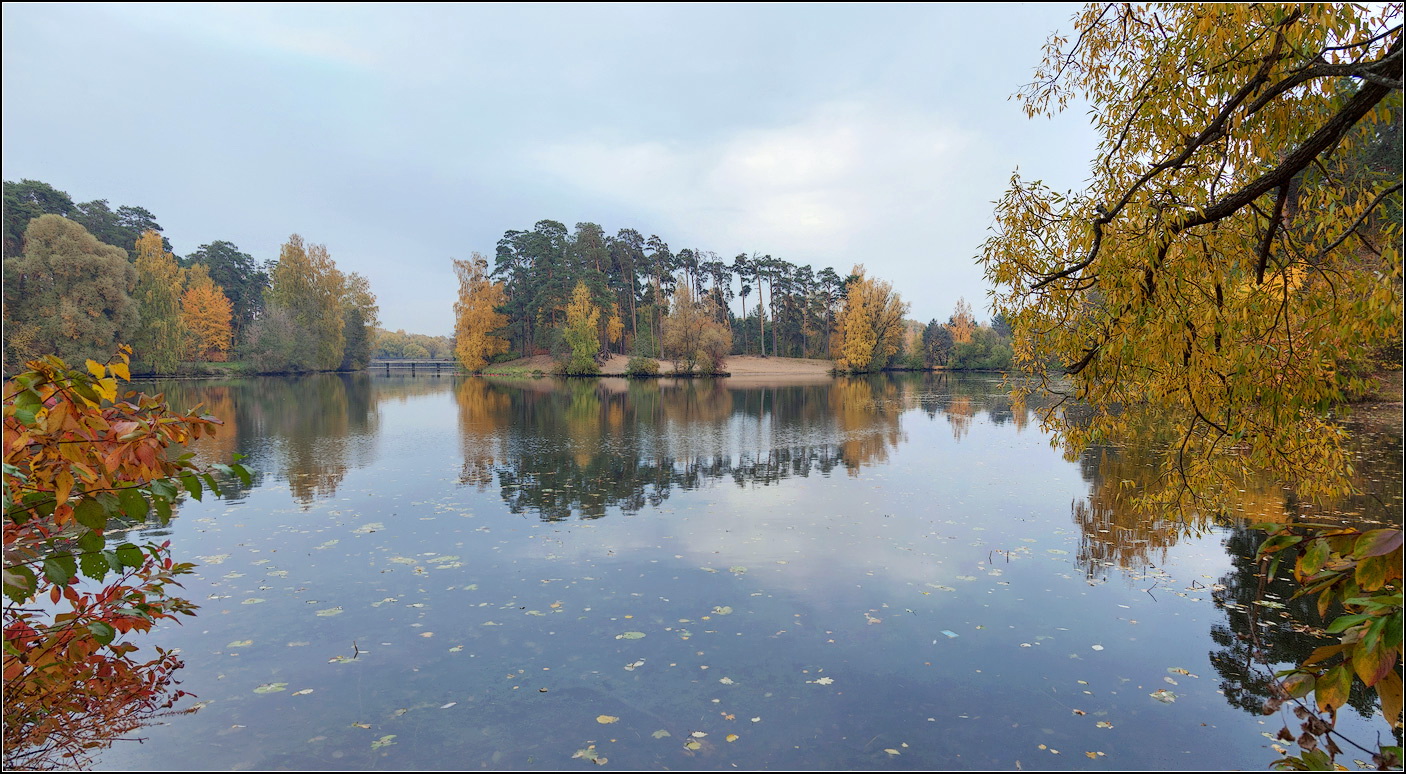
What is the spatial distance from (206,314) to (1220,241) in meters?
76.5

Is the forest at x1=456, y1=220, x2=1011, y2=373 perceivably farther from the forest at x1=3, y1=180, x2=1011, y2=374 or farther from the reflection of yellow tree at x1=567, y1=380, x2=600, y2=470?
the reflection of yellow tree at x1=567, y1=380, x2=600, y2=470

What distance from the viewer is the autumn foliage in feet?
10.4

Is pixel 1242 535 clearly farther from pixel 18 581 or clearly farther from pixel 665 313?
pixel 665 313

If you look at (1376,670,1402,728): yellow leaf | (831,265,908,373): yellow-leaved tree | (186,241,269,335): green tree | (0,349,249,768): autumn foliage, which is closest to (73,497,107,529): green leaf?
(0,349,249,768): autumn foliage

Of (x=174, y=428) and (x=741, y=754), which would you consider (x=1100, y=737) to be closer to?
(x=741, y=754)

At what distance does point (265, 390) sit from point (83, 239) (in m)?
12.9

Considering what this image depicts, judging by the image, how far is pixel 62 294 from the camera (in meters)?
39.7

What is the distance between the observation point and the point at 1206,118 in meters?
5.65

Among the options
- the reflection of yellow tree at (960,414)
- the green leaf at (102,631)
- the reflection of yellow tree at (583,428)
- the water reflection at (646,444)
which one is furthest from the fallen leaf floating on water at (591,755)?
the reflection of yellow tree at (960,414)

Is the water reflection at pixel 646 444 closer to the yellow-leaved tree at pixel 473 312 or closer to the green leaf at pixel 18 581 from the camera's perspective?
the green leaf at pixel 18 581

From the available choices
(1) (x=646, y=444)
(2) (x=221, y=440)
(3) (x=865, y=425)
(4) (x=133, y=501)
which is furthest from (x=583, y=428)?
(4) (x=133, y=501)

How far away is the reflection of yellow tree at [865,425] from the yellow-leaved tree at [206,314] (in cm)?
5582

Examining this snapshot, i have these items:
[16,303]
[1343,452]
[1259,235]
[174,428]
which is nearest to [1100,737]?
[1343,452]

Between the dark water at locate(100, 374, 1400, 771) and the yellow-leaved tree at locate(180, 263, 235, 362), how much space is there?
60.5 metres
